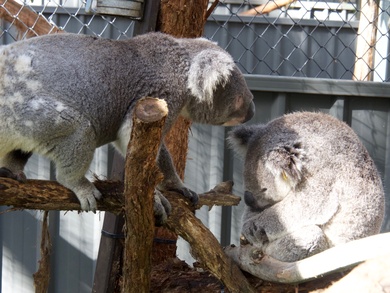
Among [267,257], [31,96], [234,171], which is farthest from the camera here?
[234,171]

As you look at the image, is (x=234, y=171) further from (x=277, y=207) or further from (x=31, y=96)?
(x=31, y=96)

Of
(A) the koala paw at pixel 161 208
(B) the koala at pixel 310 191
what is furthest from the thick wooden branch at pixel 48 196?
(B) the koala at pixel 310 191

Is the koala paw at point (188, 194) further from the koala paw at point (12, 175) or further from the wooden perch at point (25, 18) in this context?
the wooden perch at point (25, 18)

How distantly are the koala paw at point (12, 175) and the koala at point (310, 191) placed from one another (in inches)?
39.9

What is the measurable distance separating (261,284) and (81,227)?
1596mm

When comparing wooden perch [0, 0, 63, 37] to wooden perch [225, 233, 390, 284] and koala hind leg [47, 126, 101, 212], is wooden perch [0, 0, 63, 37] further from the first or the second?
wooden perch [225, 233, 390, 284]

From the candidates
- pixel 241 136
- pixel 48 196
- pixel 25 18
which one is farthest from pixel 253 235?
pixel 25 18

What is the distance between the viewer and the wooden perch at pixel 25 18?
11.7ft

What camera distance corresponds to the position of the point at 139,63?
9.17 feet

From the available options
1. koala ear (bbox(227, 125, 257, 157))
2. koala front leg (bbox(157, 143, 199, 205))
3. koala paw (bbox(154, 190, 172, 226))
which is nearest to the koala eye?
koala ear (bbox(227, 125, 257, 157))

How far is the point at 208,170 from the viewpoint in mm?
3928

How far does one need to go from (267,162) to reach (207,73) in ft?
1.52

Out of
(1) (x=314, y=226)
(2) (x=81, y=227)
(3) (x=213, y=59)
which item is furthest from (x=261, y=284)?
(2) (x=81, y=227)

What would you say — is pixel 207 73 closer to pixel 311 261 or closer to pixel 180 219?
pixel 180 219
